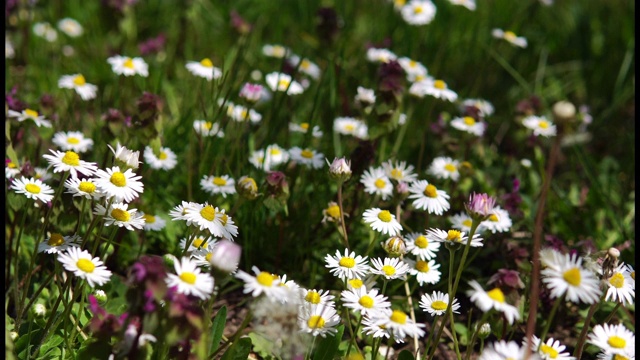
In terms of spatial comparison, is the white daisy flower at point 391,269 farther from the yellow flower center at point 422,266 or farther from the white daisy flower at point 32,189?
the white daisy flower at point 32,189

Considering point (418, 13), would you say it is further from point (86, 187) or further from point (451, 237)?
point (86, 187)

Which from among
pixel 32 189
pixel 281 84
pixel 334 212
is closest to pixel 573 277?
pixel 334 212

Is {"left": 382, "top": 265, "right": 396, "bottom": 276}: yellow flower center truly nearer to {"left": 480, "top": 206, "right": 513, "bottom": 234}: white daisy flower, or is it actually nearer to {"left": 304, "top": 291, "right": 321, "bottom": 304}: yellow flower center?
{"left": 304, "top": 291, "right": 321, "bottom": 304}: yellow flower center

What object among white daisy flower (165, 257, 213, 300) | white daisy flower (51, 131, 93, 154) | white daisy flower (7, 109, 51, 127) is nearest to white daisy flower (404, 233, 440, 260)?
white daisy flower (165, 257, 213, 300)

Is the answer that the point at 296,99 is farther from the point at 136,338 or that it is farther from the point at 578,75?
the point at 136,338

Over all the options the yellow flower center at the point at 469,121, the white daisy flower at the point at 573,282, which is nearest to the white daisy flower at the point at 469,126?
the yellow flower center at the point at 469,121
